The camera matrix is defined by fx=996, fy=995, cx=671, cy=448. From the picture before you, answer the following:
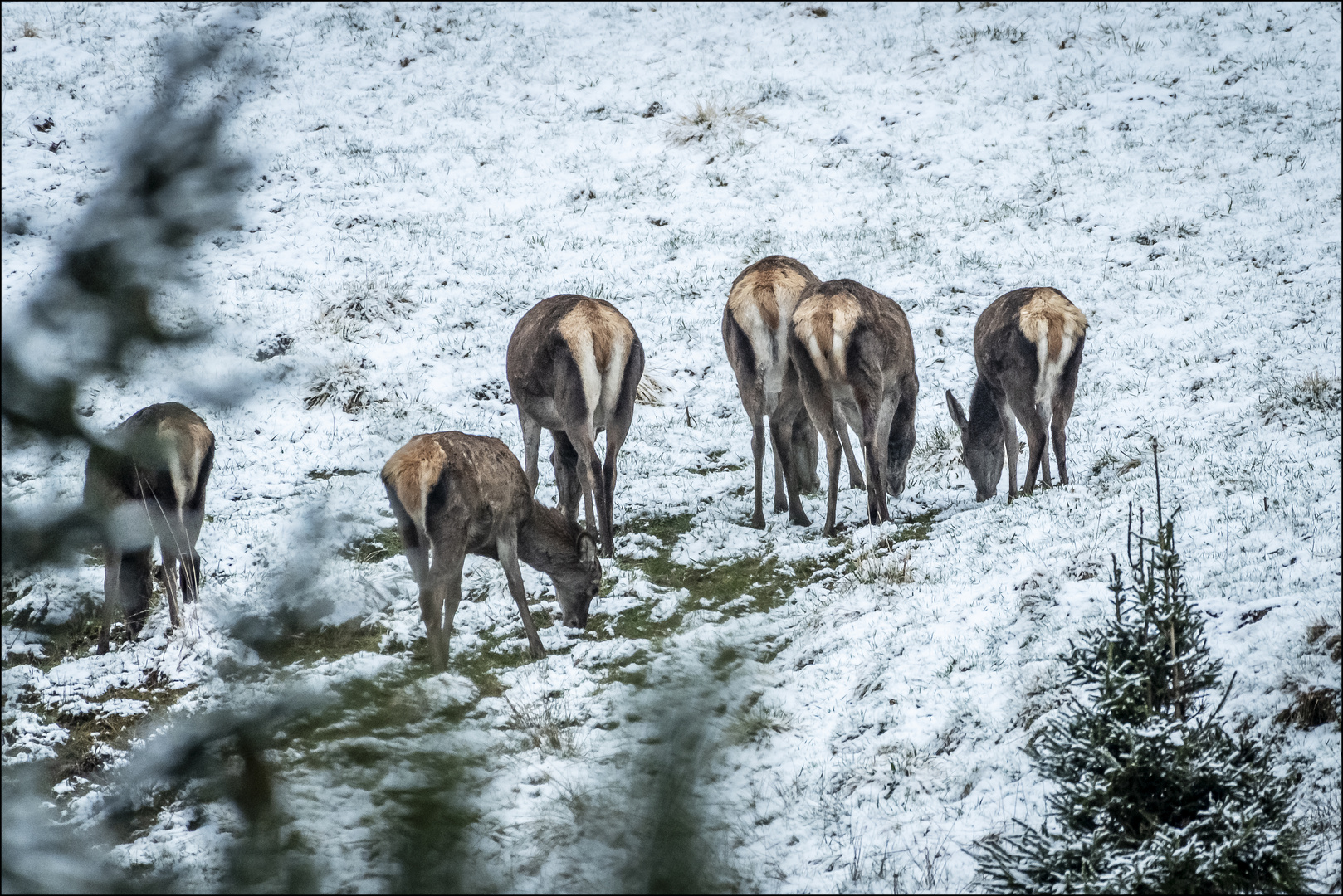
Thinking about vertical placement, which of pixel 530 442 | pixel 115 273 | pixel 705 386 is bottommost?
pixel 530 442

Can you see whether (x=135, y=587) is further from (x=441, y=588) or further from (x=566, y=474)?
(x=566, y=474)

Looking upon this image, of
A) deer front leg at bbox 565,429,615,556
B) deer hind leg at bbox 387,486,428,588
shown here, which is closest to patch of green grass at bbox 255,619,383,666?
deer hind leg at bbox 387,486,428,588

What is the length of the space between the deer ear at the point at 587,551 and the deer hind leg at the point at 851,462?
3037 millimetres

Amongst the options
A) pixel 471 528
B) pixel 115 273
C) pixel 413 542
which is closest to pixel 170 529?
pixel 413 542

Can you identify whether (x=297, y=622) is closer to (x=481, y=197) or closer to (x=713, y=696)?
(x=713, y=696)

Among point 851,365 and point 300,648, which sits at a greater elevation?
point 851,365

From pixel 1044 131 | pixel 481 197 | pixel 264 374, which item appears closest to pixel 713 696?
pixel 264 374

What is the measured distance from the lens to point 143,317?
2.17 metres

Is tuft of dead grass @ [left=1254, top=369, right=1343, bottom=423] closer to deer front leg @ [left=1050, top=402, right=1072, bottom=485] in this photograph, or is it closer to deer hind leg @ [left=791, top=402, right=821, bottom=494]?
deer front leg @ [left=1050, top=402, right=1072, bottom=485]

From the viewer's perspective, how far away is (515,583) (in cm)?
702

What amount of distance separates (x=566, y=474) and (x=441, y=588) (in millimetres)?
2785

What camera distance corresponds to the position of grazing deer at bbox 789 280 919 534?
27.3 feet

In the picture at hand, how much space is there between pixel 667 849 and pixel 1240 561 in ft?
16.2

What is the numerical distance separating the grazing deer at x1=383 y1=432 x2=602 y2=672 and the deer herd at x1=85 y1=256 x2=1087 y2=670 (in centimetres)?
1
